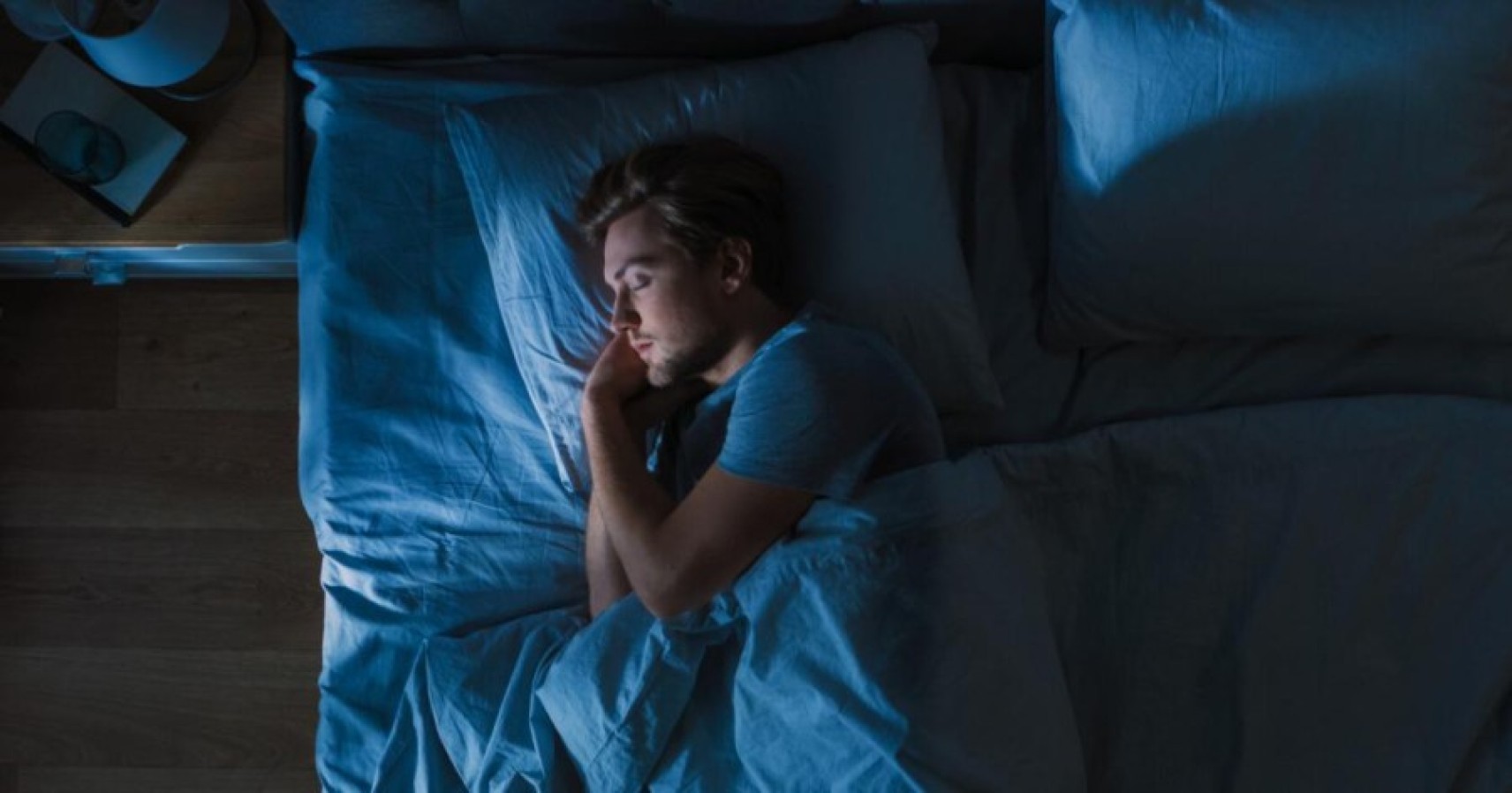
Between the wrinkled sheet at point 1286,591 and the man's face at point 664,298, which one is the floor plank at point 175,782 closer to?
the man's face at point 664,298

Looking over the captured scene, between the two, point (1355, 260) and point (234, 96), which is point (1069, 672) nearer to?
point (1355, 260)

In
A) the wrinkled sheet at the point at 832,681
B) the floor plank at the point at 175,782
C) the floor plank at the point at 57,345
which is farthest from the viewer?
the floor plank at the point at 57,345

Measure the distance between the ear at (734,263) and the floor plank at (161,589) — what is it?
0.87 meters

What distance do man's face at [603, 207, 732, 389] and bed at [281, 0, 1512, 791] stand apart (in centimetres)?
12

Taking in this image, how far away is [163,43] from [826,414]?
84cm

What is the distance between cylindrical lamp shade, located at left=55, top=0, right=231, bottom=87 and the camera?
130 cm

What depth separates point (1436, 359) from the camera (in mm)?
1427

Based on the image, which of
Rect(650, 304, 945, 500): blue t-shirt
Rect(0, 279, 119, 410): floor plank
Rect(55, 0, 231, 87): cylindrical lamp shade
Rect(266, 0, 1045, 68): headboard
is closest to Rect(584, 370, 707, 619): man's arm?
Rect(650, 304, 945, 500): blue t-shirt

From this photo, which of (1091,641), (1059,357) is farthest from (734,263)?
(1091,641)

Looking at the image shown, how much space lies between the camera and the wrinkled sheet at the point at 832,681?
3.74 ft

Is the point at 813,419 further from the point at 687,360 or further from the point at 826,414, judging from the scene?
the point at 687,360

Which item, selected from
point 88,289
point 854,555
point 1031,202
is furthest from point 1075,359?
point 88,289

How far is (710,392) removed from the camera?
139cm

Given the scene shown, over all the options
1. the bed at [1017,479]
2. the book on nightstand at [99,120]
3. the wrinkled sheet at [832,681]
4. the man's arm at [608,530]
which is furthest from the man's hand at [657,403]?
the book on nightstand at [99,120]
